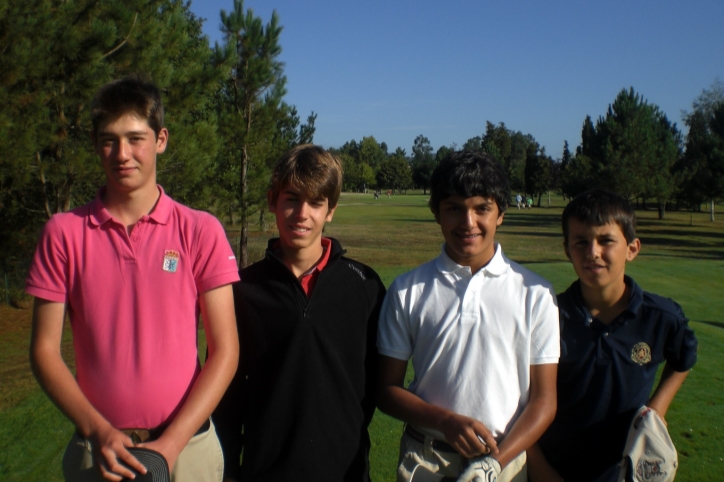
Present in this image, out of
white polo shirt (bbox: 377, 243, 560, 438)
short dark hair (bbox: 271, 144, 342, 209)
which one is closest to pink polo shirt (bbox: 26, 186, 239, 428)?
short dark hair (bbox: 271, 144, 342, 209)

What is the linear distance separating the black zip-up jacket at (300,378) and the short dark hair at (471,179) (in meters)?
0.50

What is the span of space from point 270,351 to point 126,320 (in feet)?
1.76

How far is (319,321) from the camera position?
96.7 inches

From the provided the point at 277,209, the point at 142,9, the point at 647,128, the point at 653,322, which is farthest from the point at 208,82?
the point at 647,128

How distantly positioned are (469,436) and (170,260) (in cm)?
120

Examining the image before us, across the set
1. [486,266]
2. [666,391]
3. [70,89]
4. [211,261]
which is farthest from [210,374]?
[70,89]

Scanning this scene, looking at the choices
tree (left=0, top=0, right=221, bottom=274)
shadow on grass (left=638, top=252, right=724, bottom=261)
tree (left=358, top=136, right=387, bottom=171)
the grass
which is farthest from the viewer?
tree (left=358, top=136, right=387, bottom=171)

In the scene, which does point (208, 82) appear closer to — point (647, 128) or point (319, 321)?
point (319, 321)

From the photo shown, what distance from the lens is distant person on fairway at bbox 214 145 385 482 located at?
7.91 feet

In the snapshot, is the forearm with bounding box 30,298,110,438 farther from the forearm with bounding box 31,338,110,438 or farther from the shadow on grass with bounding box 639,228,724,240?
the shadow on grass with bounding box 639,228,724,240

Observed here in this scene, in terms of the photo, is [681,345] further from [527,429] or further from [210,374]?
[210,374]

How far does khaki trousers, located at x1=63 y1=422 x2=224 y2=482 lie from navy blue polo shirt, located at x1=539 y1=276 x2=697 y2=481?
1.26 m

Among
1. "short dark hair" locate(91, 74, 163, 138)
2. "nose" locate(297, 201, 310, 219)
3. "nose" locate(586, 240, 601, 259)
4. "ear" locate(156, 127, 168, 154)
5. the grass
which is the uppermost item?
"short dark hair" locate(91, 74, 163, 138)

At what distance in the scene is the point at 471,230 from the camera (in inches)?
99.0
